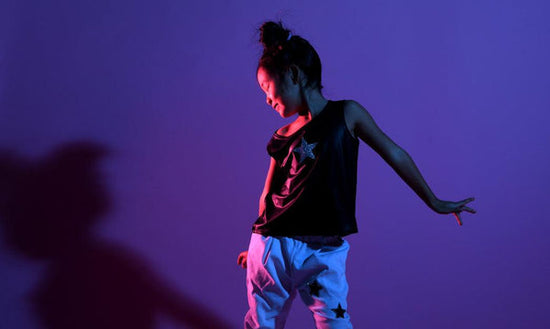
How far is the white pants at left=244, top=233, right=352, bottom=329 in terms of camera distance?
1070 mm

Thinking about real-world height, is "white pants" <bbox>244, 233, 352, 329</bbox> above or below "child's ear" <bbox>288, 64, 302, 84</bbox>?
below

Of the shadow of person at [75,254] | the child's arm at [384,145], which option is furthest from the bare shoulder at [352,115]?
the shadow of person at [75,254]

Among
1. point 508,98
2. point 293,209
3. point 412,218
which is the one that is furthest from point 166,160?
point 508,98

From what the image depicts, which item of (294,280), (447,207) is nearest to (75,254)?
(294,280)

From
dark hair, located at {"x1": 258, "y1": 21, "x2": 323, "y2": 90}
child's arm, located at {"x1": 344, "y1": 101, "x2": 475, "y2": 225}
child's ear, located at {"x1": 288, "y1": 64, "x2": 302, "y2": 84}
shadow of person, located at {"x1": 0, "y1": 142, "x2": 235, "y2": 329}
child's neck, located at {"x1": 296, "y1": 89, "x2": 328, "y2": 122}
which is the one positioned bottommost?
shadow of person, located at {"x1": 0, "y1": 142, "x2": 235, "y2": 329}

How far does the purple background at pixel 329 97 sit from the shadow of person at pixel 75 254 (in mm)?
43

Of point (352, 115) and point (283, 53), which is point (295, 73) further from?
point (352, 115)

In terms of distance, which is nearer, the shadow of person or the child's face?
the child's face

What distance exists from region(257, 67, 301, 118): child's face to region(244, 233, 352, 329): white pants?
1.14 feet

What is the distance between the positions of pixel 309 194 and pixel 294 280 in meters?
0.22

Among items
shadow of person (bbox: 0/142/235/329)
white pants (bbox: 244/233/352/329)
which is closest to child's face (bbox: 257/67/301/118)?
white pants (bbox: 244/233/352/329)

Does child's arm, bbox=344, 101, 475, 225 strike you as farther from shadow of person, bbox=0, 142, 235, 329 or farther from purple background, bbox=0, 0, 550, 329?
shadow of person, bbox=0, 142, 235, 329

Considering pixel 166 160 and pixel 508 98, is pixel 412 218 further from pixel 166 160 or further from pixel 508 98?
pixel 166 160

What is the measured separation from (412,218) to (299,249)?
2.22 feet
